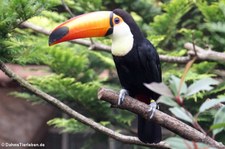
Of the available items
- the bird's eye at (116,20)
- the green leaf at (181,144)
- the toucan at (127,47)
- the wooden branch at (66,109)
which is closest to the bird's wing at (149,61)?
the toucan at (127,47)

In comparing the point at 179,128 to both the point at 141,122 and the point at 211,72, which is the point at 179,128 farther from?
the point at 211,72

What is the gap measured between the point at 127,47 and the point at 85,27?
21 cm

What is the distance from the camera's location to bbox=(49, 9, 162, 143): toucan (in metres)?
1.88

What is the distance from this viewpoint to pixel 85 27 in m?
A: 1.90

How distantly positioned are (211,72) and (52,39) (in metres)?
1.44

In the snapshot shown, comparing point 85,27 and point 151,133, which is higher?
point 85,27

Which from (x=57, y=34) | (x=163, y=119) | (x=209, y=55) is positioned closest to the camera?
(x=209, y=55)

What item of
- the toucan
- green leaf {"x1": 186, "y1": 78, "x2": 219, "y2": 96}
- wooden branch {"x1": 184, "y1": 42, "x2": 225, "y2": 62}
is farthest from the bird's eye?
green leaf {"x1": 186, "y1": 78, "x2": 219, "y2": 96}

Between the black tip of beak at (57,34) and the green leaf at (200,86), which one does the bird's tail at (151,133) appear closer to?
the black tip of beak at (57,34)

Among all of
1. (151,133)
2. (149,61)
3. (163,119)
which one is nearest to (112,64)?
(149,61)

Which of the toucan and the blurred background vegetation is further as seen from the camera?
the blurred background vegetation

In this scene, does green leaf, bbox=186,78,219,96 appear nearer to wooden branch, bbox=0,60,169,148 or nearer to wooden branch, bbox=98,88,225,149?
wooden branch, bbox=98,88,225,149

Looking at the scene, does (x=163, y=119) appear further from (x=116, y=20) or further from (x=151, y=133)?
(x=116, y=20)

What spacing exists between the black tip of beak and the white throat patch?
0.86 feet
